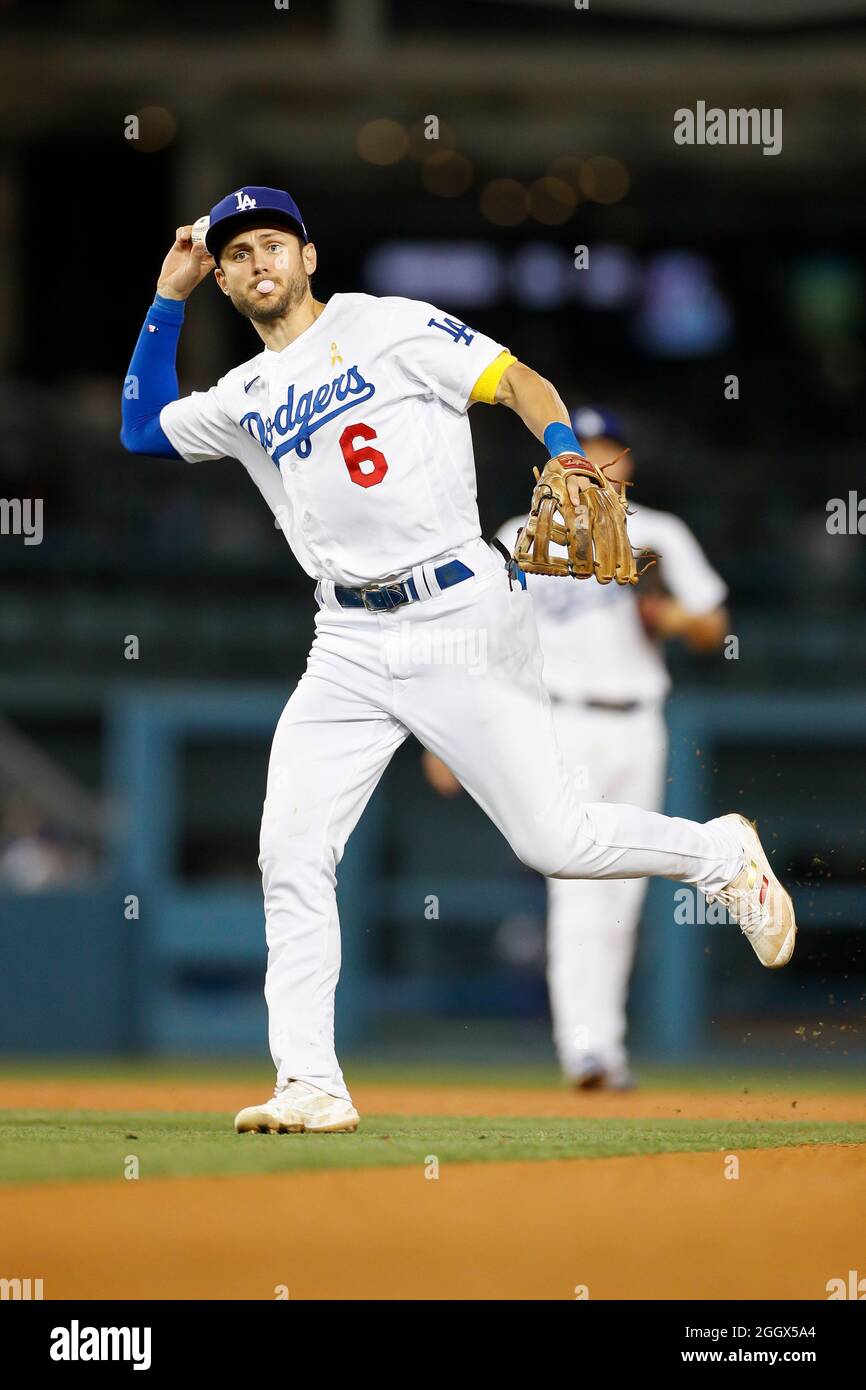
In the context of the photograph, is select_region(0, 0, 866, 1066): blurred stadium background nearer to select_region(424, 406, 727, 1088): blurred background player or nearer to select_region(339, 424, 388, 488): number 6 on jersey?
select_region(424, 406, 727, 1088): blurred background player

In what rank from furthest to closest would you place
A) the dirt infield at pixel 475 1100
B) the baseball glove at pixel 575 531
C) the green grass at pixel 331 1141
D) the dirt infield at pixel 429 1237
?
the dirt infield at pixel 475 1100 → the baseball glove at pixel 575 531 → the green grass at pixel 331 1141 → the dirt infield at pixel 429 1237

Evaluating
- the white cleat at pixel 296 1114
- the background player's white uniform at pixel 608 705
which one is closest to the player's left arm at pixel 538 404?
the white cleat at pixel 296 1114

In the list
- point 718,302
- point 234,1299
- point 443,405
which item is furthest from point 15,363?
point 234,1299

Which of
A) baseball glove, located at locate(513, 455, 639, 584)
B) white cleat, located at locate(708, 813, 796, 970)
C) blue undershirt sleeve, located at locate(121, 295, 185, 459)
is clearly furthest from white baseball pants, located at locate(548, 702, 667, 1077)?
baseball glove, located at locate(513, 455, 639, 584)

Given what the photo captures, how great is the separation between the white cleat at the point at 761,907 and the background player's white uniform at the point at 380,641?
13.3 inches

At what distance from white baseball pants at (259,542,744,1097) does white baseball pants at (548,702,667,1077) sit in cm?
179

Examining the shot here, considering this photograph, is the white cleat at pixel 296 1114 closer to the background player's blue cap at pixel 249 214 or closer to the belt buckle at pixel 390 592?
the belt buckle at pixel 390 592

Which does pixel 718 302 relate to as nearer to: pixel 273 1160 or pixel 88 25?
pixel 88 25

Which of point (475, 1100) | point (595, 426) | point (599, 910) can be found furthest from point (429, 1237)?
point (595, 426)

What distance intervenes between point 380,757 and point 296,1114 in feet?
2.54

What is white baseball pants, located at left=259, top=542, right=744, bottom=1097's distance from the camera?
4.11 metres

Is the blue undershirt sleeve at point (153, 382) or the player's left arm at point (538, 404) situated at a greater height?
the blue undershirt sleeve at point (153, 382)

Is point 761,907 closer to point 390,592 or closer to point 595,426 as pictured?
point 390,592

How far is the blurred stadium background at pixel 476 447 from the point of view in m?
9.03
